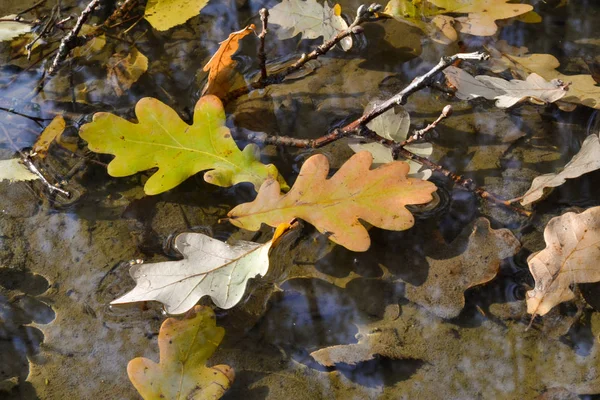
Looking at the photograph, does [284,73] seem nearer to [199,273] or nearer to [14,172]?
[199,273]

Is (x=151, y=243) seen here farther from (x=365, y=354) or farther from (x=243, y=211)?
(x=365, y=354)

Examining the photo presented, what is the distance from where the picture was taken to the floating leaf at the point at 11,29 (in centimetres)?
231

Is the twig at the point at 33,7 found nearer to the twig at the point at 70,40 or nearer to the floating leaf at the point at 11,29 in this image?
the floating leaf at the point at 11,29

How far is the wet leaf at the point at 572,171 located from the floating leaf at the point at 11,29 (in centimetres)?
201

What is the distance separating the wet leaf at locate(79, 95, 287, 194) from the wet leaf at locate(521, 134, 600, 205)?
0.82m

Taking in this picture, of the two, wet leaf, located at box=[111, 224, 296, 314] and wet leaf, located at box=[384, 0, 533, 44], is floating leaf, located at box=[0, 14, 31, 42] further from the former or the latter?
wet leaf, located at box=[384, 0, 533, 44]

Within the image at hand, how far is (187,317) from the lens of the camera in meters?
1.70

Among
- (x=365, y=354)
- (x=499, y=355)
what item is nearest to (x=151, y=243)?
(x=365, y=354)

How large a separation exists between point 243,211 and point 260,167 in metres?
0.17

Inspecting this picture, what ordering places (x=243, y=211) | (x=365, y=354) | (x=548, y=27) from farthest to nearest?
1. (x=548, y=27)
2. (x=243, y=211)
3. (x=365, y=354)

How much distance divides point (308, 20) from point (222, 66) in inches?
17.6

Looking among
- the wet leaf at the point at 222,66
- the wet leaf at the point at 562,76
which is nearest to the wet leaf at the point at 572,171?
the wet leaf at the point at 562,76

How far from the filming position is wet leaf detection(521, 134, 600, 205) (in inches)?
71.9

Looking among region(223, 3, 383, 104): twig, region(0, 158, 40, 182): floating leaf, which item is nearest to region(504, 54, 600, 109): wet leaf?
region(223, 3, 383, 104): twig
